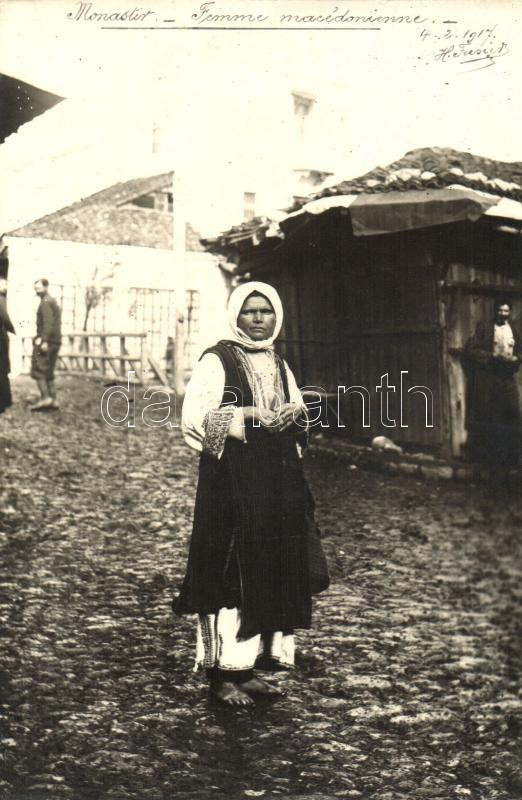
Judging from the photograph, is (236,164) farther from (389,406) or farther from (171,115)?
(389,406)

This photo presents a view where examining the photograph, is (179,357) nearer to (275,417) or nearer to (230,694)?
(275,417)

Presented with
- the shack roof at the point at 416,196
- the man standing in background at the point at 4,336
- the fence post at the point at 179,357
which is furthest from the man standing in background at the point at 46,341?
the shack roof at the point at 416,196

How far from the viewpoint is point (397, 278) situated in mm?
5102

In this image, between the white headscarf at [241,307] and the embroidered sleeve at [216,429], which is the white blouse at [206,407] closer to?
the embroidered sleeve at [216,429]

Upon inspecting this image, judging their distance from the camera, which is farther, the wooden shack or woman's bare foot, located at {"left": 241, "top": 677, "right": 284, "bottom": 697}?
the wooden shack

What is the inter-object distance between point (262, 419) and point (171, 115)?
1.68 metres

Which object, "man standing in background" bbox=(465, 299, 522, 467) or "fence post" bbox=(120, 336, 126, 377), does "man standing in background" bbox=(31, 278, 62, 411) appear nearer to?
"fence post" bbox=(120, 336, 126, 377)

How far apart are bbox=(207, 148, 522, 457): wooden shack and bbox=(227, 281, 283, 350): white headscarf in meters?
0.59

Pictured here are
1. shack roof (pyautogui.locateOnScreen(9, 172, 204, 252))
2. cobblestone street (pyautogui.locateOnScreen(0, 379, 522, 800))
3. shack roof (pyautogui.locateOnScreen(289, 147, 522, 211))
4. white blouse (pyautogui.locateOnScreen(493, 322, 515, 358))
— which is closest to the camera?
cobblestone street (pyautogui.locateOnScreen(0, 379, 522, 800))

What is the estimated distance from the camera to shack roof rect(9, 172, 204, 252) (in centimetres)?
394

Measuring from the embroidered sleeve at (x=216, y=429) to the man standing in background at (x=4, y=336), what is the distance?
1295 millimetres

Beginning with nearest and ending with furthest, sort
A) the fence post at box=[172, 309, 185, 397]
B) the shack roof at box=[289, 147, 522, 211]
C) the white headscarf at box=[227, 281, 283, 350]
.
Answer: the white headscarf at box=[227, 281, 283, 350], the fence post at box=[172, 309, 185, 397], the shack roof at box=[289, 147, 522, 211]

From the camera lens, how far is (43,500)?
4.12 meters

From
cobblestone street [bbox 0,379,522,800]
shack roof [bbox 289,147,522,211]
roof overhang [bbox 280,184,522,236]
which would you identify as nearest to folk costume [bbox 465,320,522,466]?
cobblestone street [bbox 0,379,522,800]
